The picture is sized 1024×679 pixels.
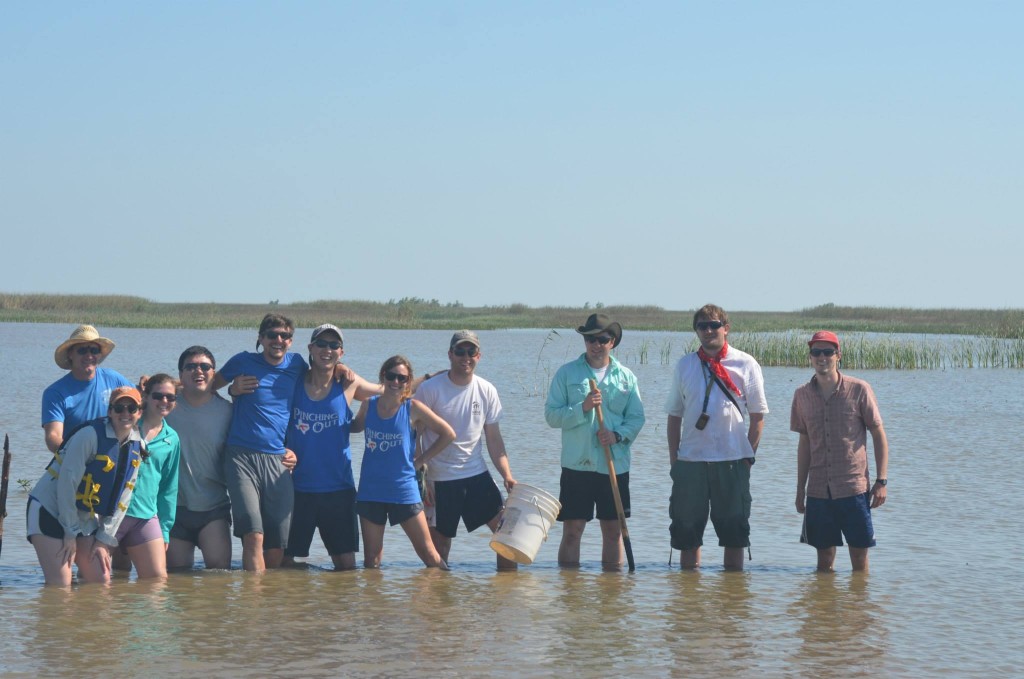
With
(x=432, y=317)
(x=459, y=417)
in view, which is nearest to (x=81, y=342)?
(x=459, y=417)

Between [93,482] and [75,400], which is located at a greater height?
[75,400]

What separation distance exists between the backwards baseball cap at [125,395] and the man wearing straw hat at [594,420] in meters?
2.62

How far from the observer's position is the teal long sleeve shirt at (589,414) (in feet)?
27.2

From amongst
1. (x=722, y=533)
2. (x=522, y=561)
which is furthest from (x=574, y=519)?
(x=722, y=533)

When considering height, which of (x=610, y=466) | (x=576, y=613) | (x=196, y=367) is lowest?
(x=576, y=613)

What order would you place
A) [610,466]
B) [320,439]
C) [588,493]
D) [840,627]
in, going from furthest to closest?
1. [588,493]
2. [610,466]
3. [320,439]
4. [840,627]

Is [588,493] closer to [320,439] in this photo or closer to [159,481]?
[320,439]

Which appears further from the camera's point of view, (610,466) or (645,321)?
(645,321)

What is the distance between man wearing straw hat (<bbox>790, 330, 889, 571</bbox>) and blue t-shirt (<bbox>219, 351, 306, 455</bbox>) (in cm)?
329

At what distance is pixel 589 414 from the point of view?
27.2 ft

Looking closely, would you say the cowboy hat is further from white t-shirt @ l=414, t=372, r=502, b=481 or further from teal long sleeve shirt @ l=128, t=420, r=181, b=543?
teal long sleeve shirt @ l=128, t=420, r=181, b=543

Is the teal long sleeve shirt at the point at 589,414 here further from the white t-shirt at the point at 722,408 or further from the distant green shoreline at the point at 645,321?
the distant green shoreline at the point at 645,321

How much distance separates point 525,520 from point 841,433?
2144mm

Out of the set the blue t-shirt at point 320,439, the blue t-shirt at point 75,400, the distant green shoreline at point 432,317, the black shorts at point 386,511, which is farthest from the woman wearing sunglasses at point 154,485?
the distant green shoreline at point 432,317
